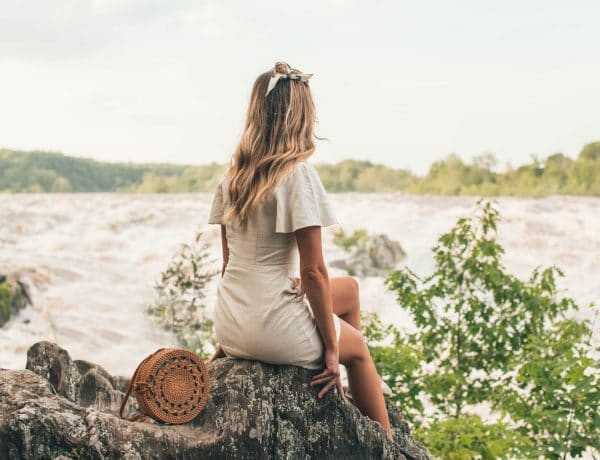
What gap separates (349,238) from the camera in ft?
45.2

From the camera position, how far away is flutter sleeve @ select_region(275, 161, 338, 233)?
97.1 inches

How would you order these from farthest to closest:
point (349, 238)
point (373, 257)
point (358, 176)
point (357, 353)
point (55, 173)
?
1. point (358, 176)
2. point (55, 173)
3. point (349, 238)
4. point (373, 257)
5. point (357, 353)

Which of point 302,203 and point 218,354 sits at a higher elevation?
point 302,203

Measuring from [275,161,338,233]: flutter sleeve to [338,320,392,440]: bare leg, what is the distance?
0.47 meters

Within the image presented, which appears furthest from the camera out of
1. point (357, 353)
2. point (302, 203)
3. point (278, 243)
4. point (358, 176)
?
point (358, 176)

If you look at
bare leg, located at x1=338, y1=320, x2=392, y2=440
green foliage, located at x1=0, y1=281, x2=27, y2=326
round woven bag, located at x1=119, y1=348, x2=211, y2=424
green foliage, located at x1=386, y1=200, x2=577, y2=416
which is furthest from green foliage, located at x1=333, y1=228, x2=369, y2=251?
round woven bag, located at x1=119, y1=348, x2=211, y2=424

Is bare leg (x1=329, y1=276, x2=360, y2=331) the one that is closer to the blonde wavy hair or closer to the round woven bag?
the blonde wavy hair

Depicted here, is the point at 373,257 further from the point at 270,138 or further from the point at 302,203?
the point at 302,203

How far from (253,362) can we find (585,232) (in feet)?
39.6

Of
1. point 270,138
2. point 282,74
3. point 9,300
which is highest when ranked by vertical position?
point 282,74

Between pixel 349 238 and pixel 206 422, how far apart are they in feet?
37.0

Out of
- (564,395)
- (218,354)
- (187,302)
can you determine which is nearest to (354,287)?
(218,354)

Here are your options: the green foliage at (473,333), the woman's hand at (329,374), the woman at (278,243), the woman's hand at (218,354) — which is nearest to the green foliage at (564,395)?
the green foliage at (473,333)

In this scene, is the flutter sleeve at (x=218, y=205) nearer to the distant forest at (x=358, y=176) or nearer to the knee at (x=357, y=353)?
the knee at (x=357, y=353)
